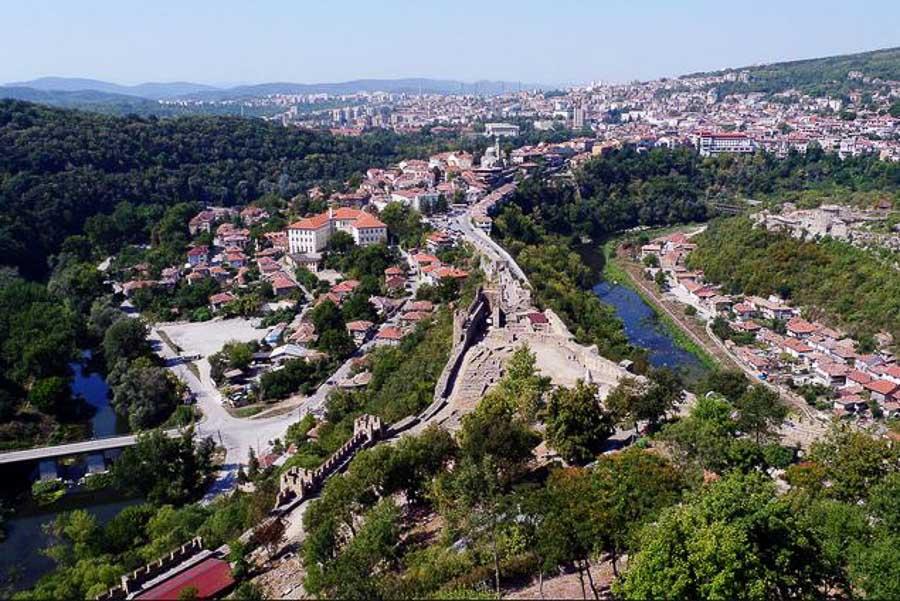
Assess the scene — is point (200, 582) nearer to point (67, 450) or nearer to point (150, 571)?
point (150, 571)

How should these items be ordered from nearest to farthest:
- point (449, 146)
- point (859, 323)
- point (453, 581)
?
1. point (453, 581)
2. point (859, 323)
3. point (449, 146)

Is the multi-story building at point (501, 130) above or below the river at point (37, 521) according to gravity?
above

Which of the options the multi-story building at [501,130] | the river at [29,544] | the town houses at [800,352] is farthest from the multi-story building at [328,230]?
the multi-story building at [501,130]

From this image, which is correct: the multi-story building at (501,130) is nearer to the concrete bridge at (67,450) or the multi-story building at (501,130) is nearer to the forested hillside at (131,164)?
the forested hillside at (131,164)

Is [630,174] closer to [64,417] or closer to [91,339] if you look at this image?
[91,339]

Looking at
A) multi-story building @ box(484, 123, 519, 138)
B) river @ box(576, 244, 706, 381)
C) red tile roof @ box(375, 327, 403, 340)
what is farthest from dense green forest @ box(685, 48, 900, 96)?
red tile roof @ box(375, 327, 403, 340)

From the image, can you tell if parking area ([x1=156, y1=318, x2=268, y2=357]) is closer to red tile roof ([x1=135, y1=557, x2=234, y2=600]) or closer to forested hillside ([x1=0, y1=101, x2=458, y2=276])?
forested hillside ([x1=0, y1=101, x2=458, y2=276])

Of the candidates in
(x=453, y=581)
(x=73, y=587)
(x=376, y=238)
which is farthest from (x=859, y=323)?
(x=73, y=587)
